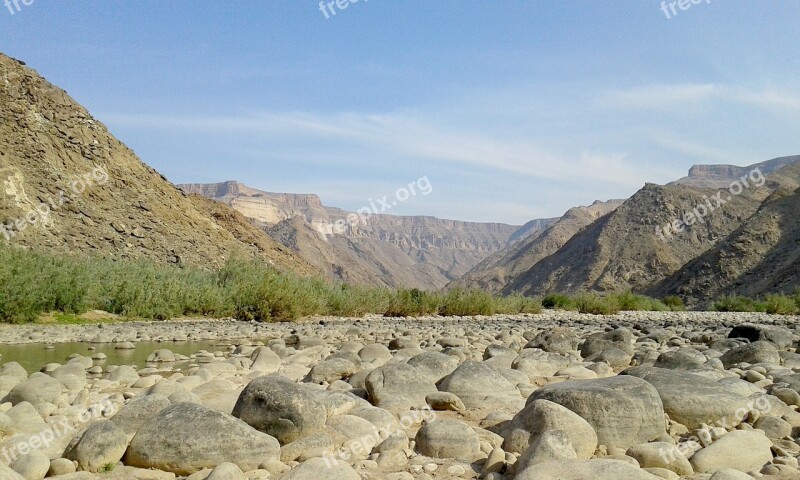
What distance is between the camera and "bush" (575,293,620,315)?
2806 centimetres

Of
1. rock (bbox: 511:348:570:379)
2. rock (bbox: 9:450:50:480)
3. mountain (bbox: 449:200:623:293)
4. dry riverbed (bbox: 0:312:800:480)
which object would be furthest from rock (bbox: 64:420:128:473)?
mountain (bbox: 449:200:623:293)

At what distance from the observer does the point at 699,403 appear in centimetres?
Answer: 436

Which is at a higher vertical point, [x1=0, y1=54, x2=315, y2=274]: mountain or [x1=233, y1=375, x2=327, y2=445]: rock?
[x1=0, y1=54, x2=315, y2=274]: mountain

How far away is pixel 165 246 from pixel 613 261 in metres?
41.7

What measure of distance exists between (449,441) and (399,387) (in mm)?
1307

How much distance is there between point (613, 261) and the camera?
58.2 metres

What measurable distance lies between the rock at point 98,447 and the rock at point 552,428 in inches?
Answer: 86.4

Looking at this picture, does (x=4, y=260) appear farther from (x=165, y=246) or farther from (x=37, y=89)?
(x=37, y=89)

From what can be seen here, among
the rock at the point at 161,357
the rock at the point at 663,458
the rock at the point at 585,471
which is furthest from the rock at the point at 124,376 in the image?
the rock at the point at 663,458

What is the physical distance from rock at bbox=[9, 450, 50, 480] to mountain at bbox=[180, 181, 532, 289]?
6751cm

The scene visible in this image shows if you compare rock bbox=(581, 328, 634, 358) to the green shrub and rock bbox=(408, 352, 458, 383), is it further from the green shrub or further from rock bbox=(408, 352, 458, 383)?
the green shrub

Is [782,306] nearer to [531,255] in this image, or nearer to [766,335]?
[766,335]

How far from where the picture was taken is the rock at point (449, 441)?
3.80 m

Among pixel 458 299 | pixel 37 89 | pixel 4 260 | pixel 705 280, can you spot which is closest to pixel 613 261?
pixel 705 280
